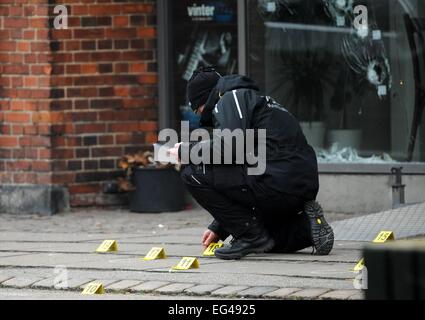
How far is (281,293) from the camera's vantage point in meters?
6.57

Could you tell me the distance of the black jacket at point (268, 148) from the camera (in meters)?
→ 7.65

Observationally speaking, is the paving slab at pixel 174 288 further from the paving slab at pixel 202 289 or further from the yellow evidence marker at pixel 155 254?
the yellow evidence marker at pixel 155 254

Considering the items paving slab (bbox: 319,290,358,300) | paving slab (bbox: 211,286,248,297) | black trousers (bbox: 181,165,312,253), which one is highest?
black trousers (bbox: 181,165,312,253)

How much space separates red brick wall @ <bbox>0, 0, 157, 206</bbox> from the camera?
37.1ft

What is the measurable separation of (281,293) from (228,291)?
0.33 meters

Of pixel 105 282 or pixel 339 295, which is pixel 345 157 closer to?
pixel 105 282

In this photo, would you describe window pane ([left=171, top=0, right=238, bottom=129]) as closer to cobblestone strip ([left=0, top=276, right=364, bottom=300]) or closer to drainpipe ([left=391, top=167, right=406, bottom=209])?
drainpipe ([left=391, top=167, right=406, bottom=209])

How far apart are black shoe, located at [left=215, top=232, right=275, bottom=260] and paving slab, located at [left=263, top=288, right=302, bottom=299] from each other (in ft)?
4.04

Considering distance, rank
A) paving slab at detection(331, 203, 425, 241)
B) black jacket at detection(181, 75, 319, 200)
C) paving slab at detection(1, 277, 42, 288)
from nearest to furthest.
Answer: paving slab at detection(1, 277, 42, 288)
black jacket at detection(181, 75, 319, 200)
paving slab at detection(331, 203, 425, 241)

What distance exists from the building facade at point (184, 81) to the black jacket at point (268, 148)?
2.94 meters

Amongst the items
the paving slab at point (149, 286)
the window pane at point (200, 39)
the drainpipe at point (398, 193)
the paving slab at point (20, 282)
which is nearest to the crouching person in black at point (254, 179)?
the paving slab at point (149, 286)

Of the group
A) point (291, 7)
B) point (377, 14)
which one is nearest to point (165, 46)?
point (291, 7)

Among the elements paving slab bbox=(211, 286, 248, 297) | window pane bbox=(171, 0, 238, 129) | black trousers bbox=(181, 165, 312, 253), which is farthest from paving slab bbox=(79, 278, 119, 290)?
window pane bbox=(171, 0, 238, 129)

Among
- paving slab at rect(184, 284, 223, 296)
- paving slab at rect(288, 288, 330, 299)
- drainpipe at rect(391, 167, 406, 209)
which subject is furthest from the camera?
drainpipe at rect(391, 167, 406, 209)
